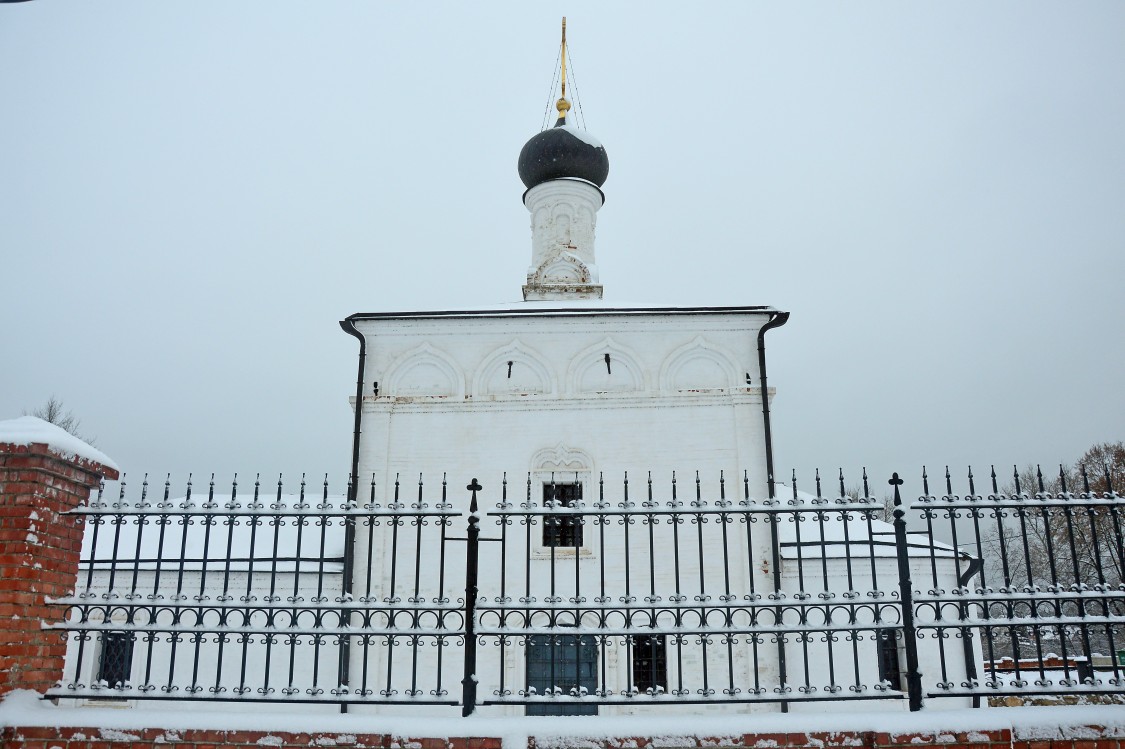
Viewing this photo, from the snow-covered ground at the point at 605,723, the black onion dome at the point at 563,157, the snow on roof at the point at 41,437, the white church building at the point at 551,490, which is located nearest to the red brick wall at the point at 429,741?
the snow-covered ground at the point at 605,723

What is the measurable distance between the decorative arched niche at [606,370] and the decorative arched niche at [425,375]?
1719 millimetres

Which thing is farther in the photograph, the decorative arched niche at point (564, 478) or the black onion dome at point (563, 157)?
the black onion dome at point (563, 157)

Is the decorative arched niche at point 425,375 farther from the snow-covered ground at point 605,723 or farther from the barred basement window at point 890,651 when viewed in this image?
the snow-covered ground at point 605,723

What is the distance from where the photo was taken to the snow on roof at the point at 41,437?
152 inches

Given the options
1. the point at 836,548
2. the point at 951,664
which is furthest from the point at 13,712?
the point at 951,664

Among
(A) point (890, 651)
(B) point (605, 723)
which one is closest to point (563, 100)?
(A) point (890, 651)

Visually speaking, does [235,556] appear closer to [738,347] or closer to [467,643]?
[738,347]

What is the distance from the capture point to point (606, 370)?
12.0 meters

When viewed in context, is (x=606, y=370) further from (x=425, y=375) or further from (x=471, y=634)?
(x=471, y=634)

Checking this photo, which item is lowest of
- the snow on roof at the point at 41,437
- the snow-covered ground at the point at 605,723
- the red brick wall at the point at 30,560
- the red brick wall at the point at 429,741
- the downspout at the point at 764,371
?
the red brick wall at the point at 429,741

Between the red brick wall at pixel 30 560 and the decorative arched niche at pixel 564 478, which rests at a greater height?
the decorative arched niche at pixel 564 478

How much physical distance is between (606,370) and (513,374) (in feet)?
4.56

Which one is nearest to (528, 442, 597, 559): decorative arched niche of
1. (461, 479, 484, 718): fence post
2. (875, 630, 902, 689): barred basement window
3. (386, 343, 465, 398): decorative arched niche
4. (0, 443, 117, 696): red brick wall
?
(386, 343, 465, 398): decorative arched niche

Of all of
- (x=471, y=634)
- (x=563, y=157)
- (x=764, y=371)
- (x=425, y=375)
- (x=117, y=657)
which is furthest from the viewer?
(x=563, y=157)
